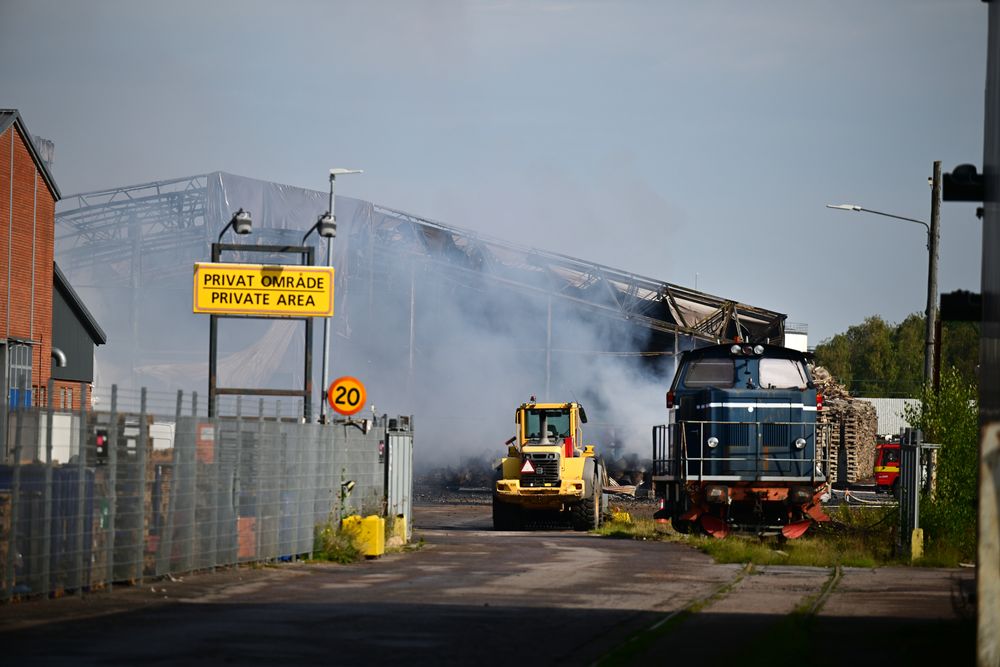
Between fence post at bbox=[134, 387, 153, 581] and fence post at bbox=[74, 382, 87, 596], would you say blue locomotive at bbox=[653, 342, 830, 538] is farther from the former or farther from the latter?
fence post at bbox=[74, 382, 87, 596]

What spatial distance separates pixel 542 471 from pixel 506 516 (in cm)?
165

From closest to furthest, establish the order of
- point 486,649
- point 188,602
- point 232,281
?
point 486,649, point 188,602, point 232,281

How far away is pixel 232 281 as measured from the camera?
79.6 feet

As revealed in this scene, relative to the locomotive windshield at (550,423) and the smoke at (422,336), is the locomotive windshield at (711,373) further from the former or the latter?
the smoke at (422,336)

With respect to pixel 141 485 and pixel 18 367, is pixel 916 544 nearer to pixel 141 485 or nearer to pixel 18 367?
pixel 141 485

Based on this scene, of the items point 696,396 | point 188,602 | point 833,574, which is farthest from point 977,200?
point 696,396

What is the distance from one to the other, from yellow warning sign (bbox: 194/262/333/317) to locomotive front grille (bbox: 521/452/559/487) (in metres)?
8.31

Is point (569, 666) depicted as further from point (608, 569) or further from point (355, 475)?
point (355, 475)

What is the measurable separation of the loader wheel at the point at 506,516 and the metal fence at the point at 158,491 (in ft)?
29.1

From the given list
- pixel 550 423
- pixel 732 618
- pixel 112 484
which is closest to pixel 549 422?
pixel 550 423

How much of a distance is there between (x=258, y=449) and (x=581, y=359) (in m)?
34.6

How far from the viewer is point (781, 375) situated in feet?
82.5

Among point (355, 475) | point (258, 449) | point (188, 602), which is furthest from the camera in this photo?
point (355, 475)

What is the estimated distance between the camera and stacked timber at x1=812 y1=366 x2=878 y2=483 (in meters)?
57.7
